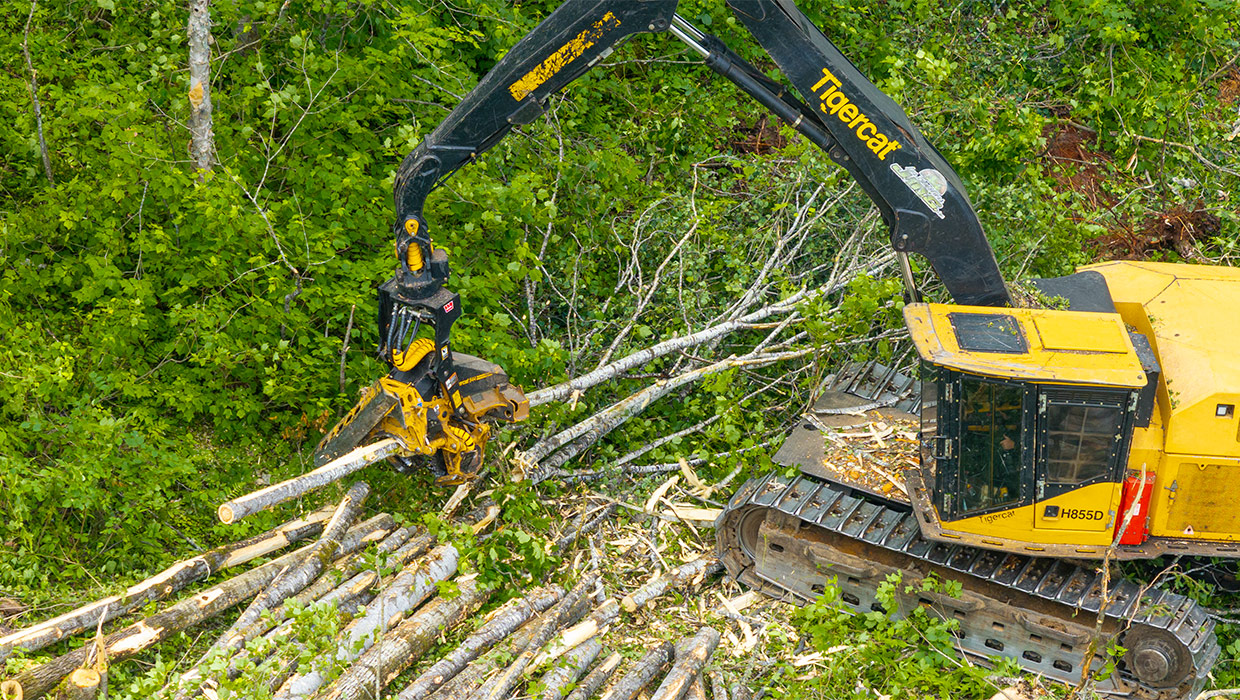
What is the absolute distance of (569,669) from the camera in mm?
6531

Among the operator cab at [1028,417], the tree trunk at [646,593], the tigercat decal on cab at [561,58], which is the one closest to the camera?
the tigercat decal on cab at [561,58]

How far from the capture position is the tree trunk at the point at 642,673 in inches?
259

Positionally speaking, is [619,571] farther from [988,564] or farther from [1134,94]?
[1134,94]

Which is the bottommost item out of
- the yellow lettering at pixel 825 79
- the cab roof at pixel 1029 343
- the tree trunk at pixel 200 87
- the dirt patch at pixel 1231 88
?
the cab roof at pixel 1029 343

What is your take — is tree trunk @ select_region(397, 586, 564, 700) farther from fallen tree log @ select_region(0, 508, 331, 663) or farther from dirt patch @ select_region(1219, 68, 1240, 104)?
dirt patch @ select_region(1219, 68, 1240, 104)

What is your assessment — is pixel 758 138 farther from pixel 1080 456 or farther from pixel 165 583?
pixel 165 583

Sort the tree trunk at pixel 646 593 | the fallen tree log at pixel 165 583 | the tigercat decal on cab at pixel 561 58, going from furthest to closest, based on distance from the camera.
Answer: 1. the tree trunk at pixel 646 593
2. the tigercat decal on cab at pixel 561 58
3. the fallen tree log at pixel 165 583

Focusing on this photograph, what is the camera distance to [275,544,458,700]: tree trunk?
6070mm

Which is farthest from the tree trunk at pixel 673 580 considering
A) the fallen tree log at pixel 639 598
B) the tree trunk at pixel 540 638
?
the tree trunk at pixel 540 638

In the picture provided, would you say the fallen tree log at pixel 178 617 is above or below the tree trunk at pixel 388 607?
above

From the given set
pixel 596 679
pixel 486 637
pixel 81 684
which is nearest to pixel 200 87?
pixel 81 684

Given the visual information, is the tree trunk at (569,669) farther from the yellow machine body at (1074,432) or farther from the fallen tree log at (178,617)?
the yellow machine body at (1074,432)

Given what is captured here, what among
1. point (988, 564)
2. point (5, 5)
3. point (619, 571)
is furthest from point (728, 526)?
point (5, 5)

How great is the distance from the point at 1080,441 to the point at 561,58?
3.90m
